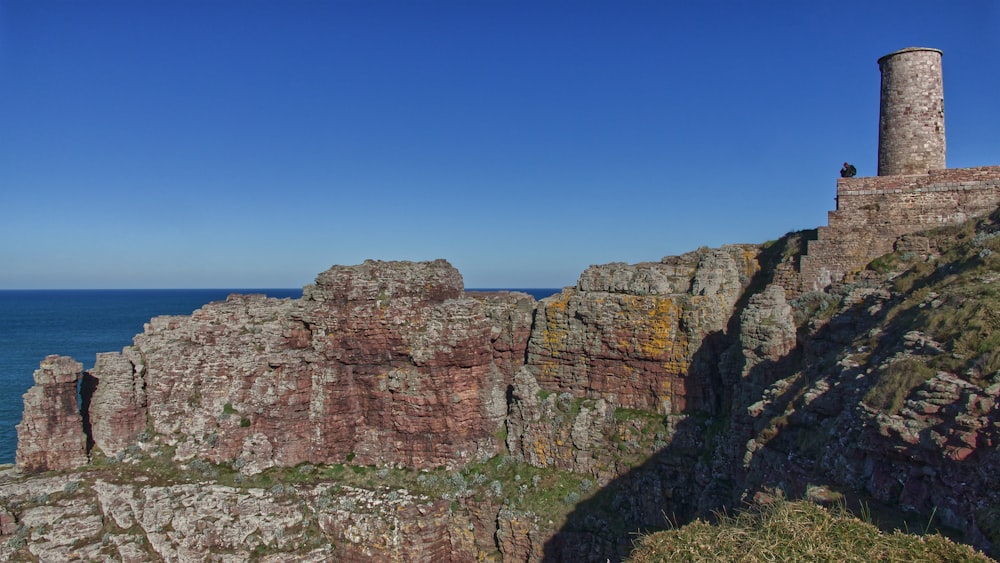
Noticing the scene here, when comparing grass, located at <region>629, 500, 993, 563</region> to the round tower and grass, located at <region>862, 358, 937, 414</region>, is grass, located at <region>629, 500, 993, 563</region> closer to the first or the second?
grass, located at <region>862, 358, 937, 414</region>

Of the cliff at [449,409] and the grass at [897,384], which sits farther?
the cliff at [449,409]

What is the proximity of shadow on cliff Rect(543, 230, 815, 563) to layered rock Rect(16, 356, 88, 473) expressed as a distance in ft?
54.2

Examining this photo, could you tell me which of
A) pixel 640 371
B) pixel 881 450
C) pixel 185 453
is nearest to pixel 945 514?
pixel 881 450

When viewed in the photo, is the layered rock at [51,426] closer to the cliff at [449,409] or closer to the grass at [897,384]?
the cliff at [449,409]

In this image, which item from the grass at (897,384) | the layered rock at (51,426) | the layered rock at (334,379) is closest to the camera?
the grass at (897,384)

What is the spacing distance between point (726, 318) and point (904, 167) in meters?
7.45

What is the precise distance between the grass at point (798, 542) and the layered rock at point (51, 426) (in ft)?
69.6

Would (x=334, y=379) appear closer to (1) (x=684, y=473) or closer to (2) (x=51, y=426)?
(2) (x=51, y=426)

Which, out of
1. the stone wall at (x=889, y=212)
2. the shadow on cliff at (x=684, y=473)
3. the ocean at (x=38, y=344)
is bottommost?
the ocean at (x=38, y=344)

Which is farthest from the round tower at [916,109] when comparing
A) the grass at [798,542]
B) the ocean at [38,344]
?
the ocean at [38,344]

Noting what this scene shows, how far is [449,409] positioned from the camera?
20.8 metres

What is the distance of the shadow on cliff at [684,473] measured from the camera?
1675 centimetres

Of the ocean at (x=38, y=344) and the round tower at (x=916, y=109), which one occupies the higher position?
the round tower at (x=916, y=109)

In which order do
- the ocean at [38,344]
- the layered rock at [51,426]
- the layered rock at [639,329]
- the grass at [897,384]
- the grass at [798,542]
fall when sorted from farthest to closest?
the ocean at [38,344], the layered rock at [51,426], the layered rock at [639,329], the grass at [897,384], the grass at [798,542]
